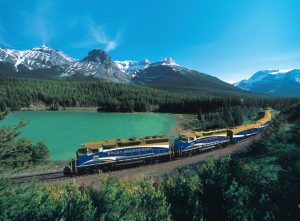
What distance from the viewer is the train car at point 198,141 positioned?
Answer: 47.8m

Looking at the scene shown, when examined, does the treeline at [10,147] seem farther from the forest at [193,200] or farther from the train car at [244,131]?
the train car at [244,131]

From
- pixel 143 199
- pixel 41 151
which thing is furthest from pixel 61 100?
pixel 143 199

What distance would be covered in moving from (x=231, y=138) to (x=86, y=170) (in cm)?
3131

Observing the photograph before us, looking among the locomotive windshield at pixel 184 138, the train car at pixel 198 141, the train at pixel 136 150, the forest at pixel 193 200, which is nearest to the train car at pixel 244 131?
the train car at pixel 198 141

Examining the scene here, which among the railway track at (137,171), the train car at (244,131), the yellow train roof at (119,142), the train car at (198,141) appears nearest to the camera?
the railway track at (137,171)

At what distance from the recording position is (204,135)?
50.9 m

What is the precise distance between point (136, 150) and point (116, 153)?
3302 mm

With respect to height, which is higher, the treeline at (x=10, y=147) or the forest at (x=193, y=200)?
the treeline at (x=10, y=147)

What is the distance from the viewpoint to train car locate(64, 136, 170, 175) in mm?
39031

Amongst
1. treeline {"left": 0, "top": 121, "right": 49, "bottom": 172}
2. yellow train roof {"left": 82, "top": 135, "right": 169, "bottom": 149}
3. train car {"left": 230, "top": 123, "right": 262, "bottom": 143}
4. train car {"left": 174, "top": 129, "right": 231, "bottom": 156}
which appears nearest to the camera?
treeline {"left": 0, "top": 121, "right": 49, "bottom": 172}

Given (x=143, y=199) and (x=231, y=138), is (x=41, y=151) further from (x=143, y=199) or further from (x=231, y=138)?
(x=231, y=138)

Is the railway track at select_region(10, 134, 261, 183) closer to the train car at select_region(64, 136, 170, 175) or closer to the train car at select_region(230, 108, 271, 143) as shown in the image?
the train car at select_region(64, 136, 170, 175)

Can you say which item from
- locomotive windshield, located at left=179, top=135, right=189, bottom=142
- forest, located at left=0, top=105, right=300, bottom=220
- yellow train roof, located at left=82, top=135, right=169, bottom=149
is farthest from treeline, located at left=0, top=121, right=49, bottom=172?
locomotive windshield, located at left=179, top=135, right=189, bottom=142

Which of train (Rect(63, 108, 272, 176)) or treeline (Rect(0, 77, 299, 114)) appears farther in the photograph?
treeline (Rect(0, 77, 299, 114))
